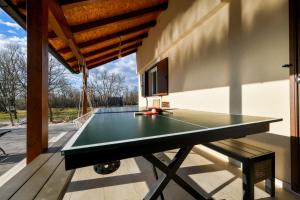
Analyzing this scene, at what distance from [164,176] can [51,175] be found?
2.96ft

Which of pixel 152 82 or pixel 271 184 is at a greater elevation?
pixel 152 82

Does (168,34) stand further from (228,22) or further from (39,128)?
(39,128)

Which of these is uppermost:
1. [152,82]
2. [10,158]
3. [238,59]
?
[152,82]

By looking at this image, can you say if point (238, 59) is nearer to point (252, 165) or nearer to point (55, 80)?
point (252, 165)

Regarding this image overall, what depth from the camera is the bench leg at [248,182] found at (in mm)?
1658

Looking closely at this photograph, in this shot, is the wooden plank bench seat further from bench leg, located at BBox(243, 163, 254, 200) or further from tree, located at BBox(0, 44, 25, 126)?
tree, located at BBox(0, 44, 25, 126)

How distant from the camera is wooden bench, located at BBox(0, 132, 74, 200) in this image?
1101 millimetres

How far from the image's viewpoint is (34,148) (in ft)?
6.34

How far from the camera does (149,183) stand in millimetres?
2256

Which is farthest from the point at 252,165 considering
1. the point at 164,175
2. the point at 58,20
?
the point at 58,20

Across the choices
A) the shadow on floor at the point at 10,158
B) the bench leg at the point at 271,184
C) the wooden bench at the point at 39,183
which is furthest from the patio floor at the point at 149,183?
the shadow on floor at the point at 10,158

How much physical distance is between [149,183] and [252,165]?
121 cm

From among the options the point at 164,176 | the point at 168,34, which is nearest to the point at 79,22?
the point at 168,34

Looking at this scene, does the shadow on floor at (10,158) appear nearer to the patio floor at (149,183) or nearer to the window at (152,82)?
the patio floor at (149,183)
